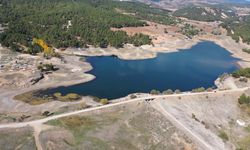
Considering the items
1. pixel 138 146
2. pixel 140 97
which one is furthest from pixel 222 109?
pixel 138 146

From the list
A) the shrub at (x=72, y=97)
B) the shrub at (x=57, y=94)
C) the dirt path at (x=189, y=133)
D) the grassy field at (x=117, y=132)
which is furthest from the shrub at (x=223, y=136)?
the shrub at (x=57, y=94)

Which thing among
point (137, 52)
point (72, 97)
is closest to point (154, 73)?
point (137, 52)

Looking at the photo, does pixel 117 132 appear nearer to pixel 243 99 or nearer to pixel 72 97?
pixel 72 97

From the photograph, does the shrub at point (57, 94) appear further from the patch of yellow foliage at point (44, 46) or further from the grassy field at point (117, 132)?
the patch of yellow foliage at point (44, 46)

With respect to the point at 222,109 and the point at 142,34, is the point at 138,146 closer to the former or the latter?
the point at 222,109

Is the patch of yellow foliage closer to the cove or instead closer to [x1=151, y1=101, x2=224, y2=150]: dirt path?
the cove

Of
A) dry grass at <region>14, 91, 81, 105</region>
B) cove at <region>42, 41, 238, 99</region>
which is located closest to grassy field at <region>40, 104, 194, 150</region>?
dry grass at <region>14, 91, 81, 105</region>

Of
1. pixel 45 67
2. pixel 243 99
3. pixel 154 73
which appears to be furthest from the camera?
pixel 154 73

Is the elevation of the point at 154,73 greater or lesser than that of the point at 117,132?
lesser
